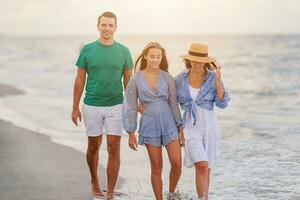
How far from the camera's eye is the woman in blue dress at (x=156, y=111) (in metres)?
5.30

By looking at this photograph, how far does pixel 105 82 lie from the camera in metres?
5.73

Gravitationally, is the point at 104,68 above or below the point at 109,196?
above

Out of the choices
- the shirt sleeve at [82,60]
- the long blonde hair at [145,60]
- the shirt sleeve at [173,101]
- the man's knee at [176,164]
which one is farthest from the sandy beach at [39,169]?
the long blonde hair at [145,60]

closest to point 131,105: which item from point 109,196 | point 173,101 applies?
point 173,101

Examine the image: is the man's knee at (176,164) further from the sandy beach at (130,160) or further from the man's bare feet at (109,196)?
the sandy beach at (130,160)

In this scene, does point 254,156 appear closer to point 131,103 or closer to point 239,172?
point 239,172

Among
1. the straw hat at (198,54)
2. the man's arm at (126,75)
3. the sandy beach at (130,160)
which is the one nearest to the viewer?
the straw hat at (198,54)

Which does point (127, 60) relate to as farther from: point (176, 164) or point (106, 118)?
point (176, 164)

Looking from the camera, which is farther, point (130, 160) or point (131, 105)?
point (130, 160)

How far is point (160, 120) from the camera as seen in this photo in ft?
17.4

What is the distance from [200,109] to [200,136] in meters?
0.25

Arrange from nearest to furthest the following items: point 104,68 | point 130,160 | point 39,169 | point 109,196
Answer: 1. point 104,68
2. point 109,196
3. point 39,169
4. point 130,160

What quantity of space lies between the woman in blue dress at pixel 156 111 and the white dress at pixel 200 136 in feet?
0.27

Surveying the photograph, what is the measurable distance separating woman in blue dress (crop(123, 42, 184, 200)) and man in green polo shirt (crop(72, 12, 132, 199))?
35cm
